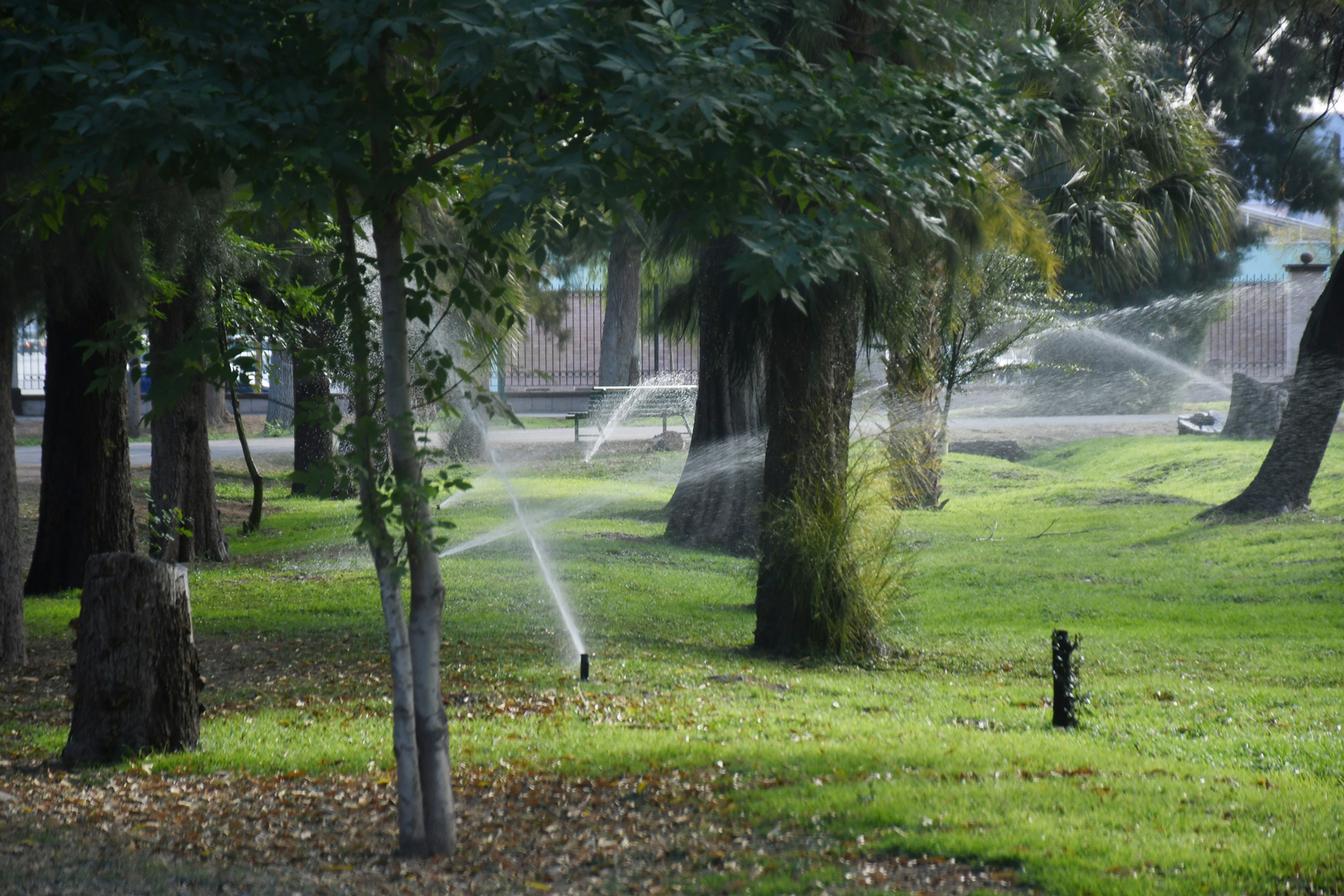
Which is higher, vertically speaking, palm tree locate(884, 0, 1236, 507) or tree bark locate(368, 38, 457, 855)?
palm tree locate(884, 0, 1236, 507)

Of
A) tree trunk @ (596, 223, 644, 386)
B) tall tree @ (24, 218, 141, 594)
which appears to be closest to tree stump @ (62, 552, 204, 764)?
tall tree @ (24, 218, 141, 594)

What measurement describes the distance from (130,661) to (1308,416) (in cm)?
1194

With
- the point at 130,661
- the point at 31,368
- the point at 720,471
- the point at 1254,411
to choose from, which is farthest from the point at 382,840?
the point at 31,368

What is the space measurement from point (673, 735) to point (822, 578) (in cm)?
251

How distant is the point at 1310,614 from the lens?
9539 mm

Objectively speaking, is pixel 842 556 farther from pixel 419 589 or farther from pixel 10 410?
pixel 10 410

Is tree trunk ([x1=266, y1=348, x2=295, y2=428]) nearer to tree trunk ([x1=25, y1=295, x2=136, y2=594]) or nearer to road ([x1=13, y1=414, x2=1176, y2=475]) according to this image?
road ([x1=13, y1=414, x2=1176, y2=475])

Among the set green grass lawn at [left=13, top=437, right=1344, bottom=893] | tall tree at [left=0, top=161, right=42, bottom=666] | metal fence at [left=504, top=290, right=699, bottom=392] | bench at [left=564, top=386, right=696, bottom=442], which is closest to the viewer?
green grass lawn at [left=13, top=437, right=1344, bottom=893]

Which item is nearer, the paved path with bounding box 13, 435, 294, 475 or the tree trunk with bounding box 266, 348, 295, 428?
the paved path with bounding box 13, 435, 294, 475

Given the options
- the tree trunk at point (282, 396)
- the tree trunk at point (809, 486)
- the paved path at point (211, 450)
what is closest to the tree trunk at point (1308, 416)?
the tree trunk at point (809, 486)

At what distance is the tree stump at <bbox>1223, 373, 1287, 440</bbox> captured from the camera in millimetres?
21906

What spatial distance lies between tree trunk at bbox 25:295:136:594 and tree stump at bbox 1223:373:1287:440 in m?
19.0

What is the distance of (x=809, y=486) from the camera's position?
7.77 metres

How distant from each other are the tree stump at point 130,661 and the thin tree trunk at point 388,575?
156cm
